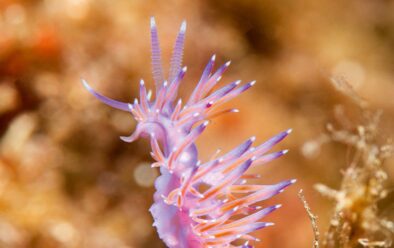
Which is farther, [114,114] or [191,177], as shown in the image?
A: [114,114]

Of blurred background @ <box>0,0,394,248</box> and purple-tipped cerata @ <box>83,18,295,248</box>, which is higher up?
blurred background @ <box>0,0,394,248</box>

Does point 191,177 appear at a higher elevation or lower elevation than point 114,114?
lower

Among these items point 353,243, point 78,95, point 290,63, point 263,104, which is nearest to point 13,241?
point 78,95

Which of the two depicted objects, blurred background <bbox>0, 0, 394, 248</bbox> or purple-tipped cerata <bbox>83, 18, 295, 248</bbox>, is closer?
purple-tipped cerata <bbox>83, 18, 295, 248</bbox>

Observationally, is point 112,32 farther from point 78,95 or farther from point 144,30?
point 78,95

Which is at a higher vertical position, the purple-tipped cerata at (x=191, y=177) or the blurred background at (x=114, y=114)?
the blurred background at (x=114, y=114)
